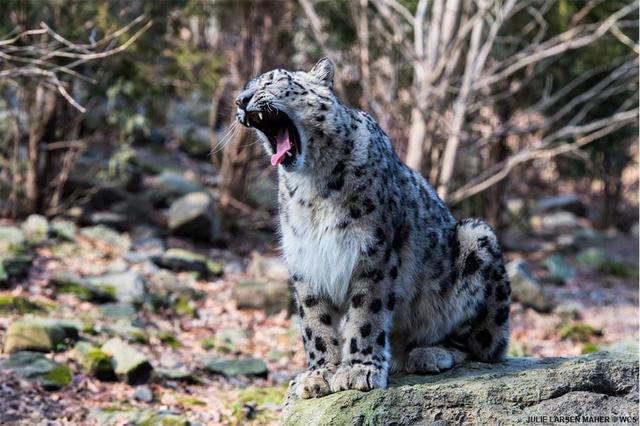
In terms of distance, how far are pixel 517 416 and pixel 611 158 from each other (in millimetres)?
19265

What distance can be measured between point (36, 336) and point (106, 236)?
20.1 feet

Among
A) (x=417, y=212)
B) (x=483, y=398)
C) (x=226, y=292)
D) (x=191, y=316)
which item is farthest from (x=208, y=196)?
(x=483, y=398)

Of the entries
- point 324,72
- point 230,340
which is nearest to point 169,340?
point 230,340

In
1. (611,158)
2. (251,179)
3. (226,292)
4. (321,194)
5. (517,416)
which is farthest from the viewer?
(611,158)

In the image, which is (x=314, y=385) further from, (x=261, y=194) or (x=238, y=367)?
(x=261, y=194)

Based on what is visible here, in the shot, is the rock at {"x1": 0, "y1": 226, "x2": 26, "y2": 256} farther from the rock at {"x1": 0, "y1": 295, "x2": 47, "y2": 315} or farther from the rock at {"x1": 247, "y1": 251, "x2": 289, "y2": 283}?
the rock at {"x1": 247, "y1": 251, "x2": 289, "y2": 283}

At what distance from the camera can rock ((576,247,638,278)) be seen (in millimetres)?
18531

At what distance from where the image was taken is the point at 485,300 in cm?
587

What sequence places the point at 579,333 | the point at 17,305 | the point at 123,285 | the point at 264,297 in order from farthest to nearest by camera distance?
1. the point at 579,333
2. the point at 264,297
3. the point at 123,285
4. the point at 17,305

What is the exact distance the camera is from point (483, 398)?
16.1 ft

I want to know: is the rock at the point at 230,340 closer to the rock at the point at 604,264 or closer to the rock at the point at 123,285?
the rock at the point at 123,285

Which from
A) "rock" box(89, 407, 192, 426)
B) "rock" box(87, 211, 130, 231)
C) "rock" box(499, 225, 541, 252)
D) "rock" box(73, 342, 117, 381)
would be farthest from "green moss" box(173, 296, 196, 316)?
"rock" box(499, 225, 541, 252)

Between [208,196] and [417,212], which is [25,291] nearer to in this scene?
[208,196]

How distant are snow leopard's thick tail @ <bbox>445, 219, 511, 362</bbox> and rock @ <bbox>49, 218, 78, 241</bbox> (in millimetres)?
9071
